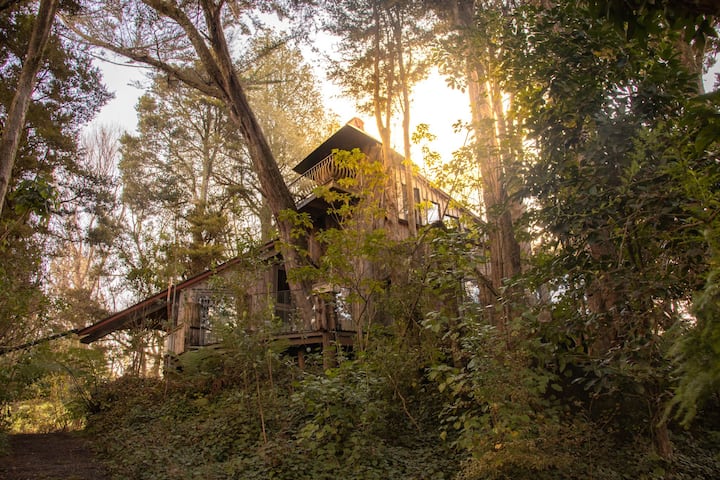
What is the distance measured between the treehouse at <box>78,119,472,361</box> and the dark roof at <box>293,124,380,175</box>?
0.03 m

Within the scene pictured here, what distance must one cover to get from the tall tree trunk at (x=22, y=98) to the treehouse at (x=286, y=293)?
359 centimetres

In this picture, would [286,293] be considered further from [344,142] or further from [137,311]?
[344,142]

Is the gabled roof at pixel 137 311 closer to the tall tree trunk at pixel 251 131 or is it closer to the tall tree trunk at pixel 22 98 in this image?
the tall tree trunk at pixel 251 131

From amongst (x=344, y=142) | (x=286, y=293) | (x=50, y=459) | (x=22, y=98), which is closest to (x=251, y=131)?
(x=344, y=142)

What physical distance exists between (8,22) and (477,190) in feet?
39.0

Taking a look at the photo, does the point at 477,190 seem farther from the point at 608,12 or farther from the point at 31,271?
the point at 31,271

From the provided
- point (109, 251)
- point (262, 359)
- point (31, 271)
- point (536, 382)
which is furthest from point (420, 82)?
point (109, 251)

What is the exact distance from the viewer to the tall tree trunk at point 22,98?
704 cm

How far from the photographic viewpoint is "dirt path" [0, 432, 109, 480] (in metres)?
6.73

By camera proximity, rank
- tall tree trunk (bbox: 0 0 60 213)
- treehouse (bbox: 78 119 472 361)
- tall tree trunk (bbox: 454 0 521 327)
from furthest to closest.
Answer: treehouse (bbox: 78 119 472 361) < tall tree trunk (bbox: 454 0 521 327) < tall tree trunk (bbox: 0 0 60 213)

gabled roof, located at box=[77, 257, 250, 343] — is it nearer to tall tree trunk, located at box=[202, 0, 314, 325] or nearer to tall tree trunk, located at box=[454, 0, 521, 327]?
tall tree trunk, located at box=[202, 0, 314, 325]

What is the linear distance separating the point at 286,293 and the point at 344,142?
543cm

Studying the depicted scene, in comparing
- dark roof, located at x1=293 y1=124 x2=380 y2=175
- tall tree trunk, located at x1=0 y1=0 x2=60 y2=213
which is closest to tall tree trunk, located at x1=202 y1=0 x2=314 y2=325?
dark roof, located at x1=293 y1=124 x2=380 y2=175

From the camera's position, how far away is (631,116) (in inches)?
190
